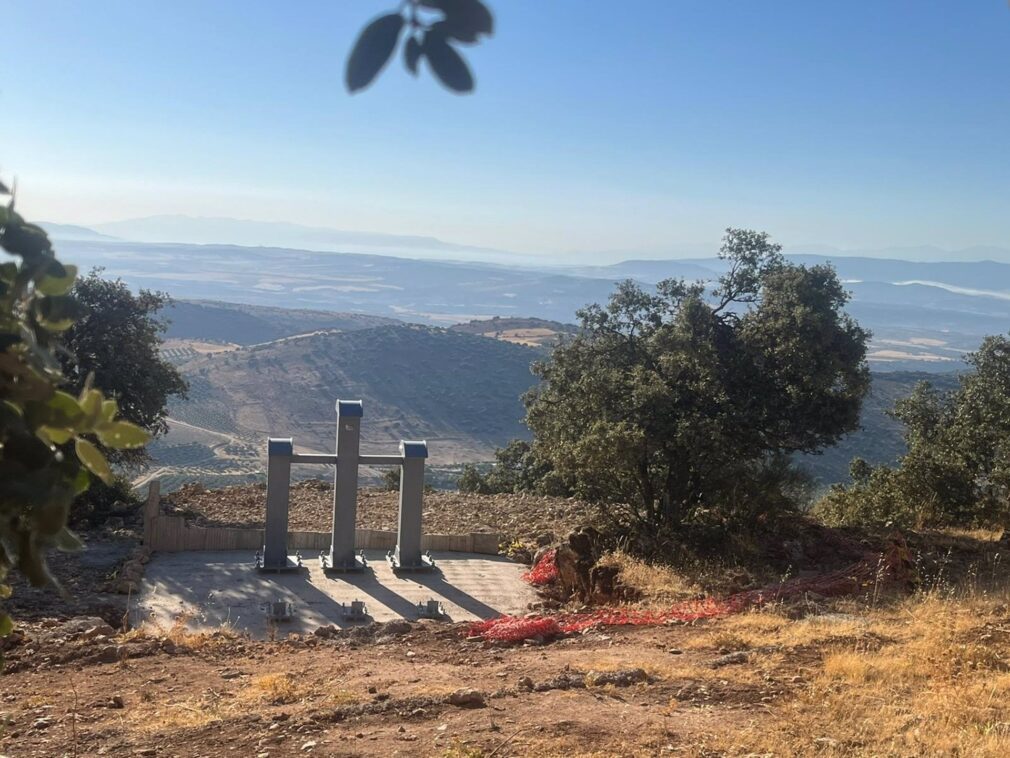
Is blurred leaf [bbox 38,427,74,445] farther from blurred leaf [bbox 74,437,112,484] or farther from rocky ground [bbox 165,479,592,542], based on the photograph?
rocky ground [bbox 165,479,592,542]

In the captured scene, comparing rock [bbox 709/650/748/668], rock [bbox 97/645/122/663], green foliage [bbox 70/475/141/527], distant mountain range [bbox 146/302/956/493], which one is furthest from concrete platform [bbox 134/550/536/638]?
distant mountain range [bbox 146/302/956/493]

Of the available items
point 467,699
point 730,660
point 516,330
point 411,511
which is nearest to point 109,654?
point 467,699

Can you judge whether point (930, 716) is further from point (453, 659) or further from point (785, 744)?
point (453, 659)

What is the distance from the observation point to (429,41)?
143 centimetres

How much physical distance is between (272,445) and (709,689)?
7.54 m

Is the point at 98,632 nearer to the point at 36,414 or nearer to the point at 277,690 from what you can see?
the point at 277,690

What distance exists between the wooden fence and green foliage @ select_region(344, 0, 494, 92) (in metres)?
12.6

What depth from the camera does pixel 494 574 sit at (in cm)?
1270

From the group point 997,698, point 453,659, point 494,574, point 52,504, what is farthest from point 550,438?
point 52,504

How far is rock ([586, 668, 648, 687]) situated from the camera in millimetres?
6584

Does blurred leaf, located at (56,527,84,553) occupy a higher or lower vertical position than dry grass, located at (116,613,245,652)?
higher

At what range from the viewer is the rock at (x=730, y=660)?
7195 mm

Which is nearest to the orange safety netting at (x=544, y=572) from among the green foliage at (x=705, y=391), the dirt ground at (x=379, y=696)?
the green foliage at (x=705, y=391)

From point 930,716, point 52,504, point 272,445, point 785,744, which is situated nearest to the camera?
point 52,504
